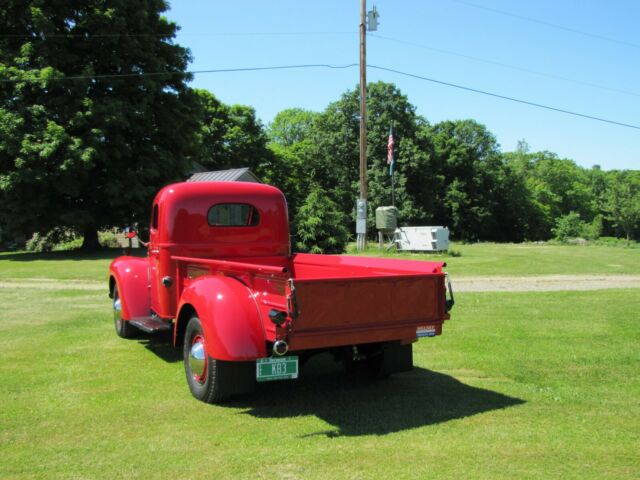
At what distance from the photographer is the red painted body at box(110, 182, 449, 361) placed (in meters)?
4.50

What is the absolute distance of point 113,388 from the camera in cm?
557

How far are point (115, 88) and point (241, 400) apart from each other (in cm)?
2346

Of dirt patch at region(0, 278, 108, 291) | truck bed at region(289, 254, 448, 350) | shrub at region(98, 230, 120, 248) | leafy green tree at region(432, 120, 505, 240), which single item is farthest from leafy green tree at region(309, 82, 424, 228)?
truck bed at region(289, 254, 448, 350)

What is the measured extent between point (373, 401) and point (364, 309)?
0.99 metres

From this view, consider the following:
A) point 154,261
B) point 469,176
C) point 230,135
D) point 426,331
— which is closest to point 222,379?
point 426,331

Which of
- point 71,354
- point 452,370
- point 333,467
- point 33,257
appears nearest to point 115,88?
point 33,257

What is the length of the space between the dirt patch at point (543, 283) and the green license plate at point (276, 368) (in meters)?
8.87

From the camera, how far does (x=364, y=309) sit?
15.4 feet

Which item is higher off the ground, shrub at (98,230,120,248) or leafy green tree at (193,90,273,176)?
leafy green tree at (193,90,273,176)

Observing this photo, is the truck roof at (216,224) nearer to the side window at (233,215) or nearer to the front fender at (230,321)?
the side window at (233,215)

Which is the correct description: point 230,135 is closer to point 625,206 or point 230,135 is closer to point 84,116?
point 84,116

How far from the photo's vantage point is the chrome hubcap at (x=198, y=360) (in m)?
5.07

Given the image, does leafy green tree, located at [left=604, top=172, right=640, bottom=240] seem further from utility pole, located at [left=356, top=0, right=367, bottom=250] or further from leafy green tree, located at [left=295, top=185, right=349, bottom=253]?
leafy green tree, located at [left=295, top=185, right=349, bottom=253]

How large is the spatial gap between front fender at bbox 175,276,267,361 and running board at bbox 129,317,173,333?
1539 millimetres
